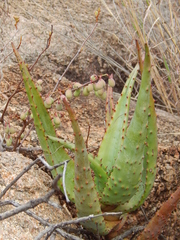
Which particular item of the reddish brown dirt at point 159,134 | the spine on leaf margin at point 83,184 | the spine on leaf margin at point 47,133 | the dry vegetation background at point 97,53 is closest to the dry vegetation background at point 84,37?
the dry vegetation background at point 97,53

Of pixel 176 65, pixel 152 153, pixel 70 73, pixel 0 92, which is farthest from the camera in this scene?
pixel 70 73

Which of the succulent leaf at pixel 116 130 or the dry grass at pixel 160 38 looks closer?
the succulent leaf at pixel 116 130

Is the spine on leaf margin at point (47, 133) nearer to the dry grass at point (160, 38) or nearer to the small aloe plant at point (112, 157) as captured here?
the small aloe plant at point (112, 157)

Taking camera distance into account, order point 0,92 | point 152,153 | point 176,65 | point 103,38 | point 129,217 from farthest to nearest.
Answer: point 103,38 → point 176,65 → point 0,92 → point 129,217 → point 152,153

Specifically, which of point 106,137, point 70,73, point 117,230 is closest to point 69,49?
point 70,73

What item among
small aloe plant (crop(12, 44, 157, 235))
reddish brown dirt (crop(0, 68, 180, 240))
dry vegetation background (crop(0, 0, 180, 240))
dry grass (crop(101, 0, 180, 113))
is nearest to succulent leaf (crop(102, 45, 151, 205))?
small aloe plant (crop(12, 44, 157, 235))

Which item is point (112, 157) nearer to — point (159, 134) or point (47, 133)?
point (47, 133)

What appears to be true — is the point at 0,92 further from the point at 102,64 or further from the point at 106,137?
the point at 102,64

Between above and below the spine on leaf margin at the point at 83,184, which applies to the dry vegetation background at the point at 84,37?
above

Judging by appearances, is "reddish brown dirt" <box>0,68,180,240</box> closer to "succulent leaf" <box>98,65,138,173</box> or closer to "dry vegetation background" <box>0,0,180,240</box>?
"dry vegetation background" <box>0,0,180,240</box>

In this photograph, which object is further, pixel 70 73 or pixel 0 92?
pixel 70 73
